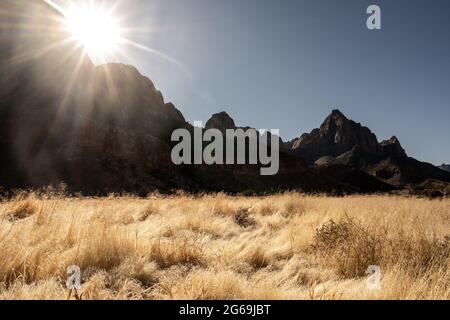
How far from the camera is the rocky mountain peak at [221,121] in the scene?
369 feet

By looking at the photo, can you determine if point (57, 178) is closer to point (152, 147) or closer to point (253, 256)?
point (152, 147)

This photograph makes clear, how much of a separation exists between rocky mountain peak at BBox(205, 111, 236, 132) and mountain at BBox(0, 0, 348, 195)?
34731mm

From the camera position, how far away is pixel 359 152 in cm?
13975

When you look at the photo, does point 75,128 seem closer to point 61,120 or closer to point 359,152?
point 61,120

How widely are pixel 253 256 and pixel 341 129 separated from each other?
160821 millimetres

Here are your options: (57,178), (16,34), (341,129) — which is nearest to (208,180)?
(57,178)

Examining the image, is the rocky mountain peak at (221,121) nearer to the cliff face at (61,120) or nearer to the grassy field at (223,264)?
the cliff face at (61,120)

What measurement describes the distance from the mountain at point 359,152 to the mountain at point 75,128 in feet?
190

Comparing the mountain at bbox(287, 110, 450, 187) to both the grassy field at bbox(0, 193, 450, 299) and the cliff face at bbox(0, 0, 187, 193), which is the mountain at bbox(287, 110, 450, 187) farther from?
the grassy field at bbox(0, 193, 450, 299)

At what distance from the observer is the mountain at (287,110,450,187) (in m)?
123

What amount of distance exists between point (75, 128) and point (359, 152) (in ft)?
392
